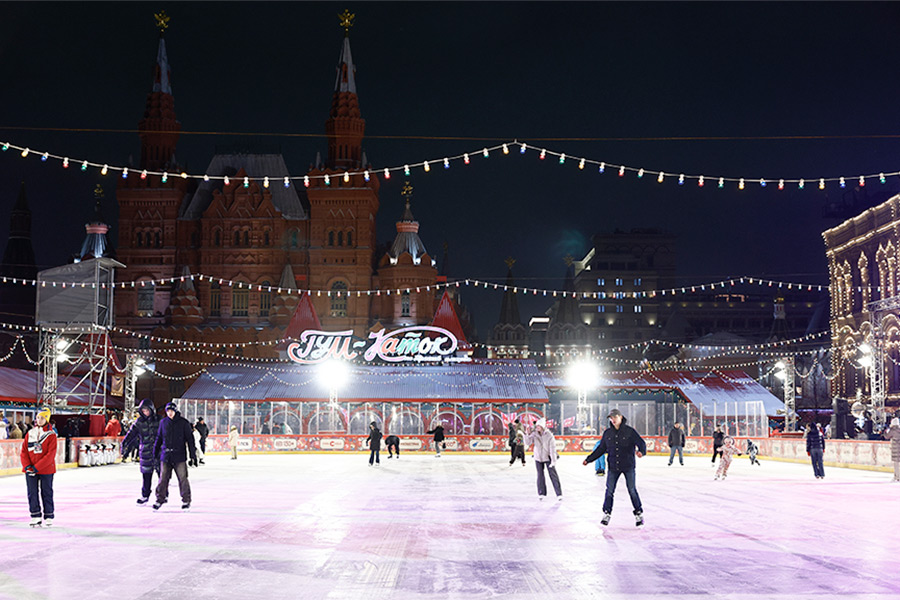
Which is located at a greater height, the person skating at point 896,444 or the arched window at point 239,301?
the arched window at point 239,301

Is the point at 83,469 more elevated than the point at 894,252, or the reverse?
the point at 894,252

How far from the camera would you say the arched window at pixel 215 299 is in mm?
72750

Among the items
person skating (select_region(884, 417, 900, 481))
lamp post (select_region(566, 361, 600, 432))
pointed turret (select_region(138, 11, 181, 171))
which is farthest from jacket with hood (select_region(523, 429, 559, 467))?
pointed turret (select_region(138, 11, 181, 171))

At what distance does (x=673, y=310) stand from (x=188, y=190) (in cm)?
8809

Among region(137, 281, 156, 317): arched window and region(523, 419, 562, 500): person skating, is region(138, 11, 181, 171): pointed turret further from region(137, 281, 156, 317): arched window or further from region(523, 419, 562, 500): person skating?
region(523, 419, 562, 500): person skating

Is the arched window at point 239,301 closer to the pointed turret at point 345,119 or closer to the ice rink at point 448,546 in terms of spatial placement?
the pointed turret at point 345,119

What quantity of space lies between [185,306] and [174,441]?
58.2m

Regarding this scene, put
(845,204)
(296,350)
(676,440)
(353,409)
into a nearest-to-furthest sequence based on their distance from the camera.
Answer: (676,440), (353,409), (296,350), (845,204)

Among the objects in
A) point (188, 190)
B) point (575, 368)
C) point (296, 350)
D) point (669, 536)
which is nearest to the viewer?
point (669, 536)

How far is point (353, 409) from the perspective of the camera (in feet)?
155

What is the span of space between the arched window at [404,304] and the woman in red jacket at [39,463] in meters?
60.8

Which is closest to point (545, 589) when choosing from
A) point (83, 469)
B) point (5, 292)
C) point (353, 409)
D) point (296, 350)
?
point (83, 469)

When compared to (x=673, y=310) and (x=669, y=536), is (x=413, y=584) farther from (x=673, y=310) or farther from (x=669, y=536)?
(x=673, y=310)

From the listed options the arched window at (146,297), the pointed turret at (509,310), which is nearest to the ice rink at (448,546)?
the arched window at (146,297)
